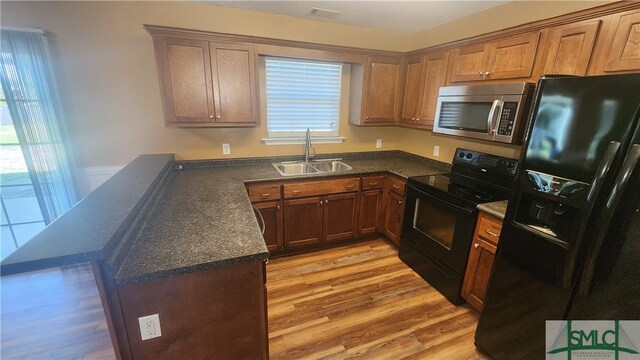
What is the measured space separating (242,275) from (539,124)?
169 centimetres

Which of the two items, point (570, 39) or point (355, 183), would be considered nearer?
point (570, 39)

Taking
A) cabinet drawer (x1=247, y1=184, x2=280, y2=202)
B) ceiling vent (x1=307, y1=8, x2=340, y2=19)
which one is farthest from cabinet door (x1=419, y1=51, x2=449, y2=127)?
cabinet drawer (x1=247, y1=184, x2=280, y2=202)

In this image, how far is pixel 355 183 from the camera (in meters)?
2.91

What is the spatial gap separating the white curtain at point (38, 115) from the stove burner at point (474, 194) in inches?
139

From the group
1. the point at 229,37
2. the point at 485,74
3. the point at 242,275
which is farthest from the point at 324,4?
the point at 242,275

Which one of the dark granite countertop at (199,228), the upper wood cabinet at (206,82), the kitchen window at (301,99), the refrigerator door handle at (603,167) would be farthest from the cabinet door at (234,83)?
the refrigerator door handle at (603,167)

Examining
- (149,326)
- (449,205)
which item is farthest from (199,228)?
(449,205)

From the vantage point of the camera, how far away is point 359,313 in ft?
6.94

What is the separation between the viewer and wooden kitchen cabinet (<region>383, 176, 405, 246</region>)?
9.40ft

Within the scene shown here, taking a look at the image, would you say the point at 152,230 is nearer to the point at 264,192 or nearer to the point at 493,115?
the point at 264,192

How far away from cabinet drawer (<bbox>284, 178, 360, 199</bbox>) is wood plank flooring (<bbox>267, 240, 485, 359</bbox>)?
2.46ft

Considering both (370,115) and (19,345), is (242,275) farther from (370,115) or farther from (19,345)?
(370,115)

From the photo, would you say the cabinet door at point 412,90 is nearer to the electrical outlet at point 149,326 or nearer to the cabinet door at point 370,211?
the cabinet door at point 370,211

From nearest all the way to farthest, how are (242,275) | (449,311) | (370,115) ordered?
(242,275)
(449,311)
(370,115)
